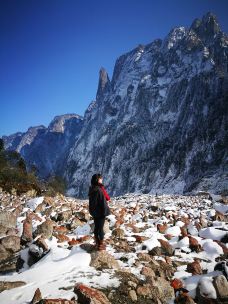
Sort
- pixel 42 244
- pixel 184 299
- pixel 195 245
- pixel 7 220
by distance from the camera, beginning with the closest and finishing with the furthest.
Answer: pixel 184 299 → pixel 42 244 → pixel 195 245 → pixel 7 220

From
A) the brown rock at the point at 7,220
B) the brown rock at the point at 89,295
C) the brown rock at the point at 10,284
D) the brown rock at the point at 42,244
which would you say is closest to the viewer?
the brown rock at the point at 89,295

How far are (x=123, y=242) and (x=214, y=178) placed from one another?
→ 275ft

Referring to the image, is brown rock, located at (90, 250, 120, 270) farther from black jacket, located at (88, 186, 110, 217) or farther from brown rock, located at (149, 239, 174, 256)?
brown rock, located at (149, 239, 174, 256)

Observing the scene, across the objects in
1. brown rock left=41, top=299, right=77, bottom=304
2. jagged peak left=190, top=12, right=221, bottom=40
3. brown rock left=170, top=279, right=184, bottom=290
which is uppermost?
jagged peak left=190, top=12, right=221, bottom=40

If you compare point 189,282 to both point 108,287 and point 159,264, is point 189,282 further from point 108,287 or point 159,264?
point 108,287

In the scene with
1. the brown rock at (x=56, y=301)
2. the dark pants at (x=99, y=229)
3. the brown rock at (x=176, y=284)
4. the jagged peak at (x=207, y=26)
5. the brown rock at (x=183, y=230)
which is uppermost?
the jagged peak at (x=207, y=26)

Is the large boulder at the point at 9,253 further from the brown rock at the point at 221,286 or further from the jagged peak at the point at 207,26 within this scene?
the jagged peak at the point at 207,26

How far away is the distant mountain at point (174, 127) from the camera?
349ft

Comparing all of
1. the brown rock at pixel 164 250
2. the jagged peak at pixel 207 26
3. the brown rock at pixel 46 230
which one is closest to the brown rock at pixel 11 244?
the brown rock at pixel 46 230

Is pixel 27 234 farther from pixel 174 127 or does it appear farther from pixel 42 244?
pixel 174 127

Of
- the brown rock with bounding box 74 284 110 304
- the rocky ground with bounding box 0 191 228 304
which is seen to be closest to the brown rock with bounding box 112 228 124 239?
the rocky ground with bounding box 0 191 228 304

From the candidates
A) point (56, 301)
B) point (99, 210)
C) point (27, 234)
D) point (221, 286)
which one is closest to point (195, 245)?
point (221, 286)

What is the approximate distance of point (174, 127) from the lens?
138m

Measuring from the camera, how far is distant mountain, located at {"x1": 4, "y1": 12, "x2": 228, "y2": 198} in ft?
349
